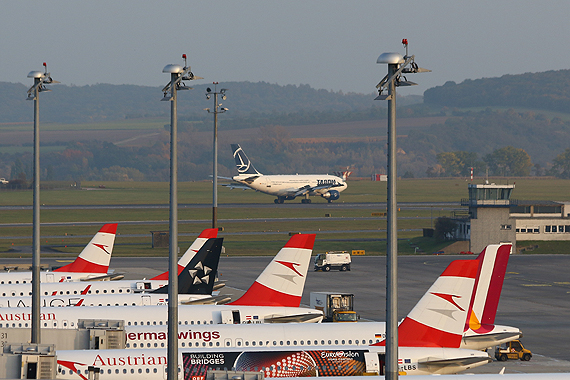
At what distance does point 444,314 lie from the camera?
3102 centimetres

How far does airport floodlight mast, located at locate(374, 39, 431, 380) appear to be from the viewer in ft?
60.0

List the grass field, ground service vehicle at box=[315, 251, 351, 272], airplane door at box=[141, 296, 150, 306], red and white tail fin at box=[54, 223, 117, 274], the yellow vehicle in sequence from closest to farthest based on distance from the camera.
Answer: the yellow vehicle < airplane door at box=[141, 296, 150, 306] < red and white tail fin at box=[54, 223, 117, 274] < ground service vehicle at box=[315, 251, 351, 272] < the grass field

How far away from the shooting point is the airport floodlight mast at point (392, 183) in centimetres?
1830

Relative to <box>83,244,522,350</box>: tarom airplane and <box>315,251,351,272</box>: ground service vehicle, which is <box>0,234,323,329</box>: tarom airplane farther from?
<box>315,251,351,272</box>: ground service vehicle

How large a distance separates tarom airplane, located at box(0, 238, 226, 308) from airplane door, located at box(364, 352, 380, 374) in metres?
15.5

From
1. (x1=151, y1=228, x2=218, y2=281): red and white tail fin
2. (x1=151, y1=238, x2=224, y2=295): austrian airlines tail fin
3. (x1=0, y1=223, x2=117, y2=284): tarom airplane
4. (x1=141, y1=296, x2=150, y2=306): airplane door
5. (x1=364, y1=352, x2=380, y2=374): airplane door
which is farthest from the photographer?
(x1=0, y1=223, x2=117, y2=284): tarom airplane

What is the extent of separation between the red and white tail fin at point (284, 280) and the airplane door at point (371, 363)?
1064cm

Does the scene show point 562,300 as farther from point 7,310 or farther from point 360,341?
point 7,310

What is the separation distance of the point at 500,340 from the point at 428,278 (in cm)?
4235

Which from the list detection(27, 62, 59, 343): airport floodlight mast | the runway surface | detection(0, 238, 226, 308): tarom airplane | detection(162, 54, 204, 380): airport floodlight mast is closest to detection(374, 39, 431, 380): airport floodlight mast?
detection(162, 54, 204, 380): airport floodlight mast

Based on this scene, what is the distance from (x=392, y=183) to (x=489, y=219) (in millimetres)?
87734

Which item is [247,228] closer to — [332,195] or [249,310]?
[332,195]

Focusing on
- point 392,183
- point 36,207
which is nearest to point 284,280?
point 36,207

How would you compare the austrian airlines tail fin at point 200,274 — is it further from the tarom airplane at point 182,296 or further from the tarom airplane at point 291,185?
the tarom airplane at point 291,185
